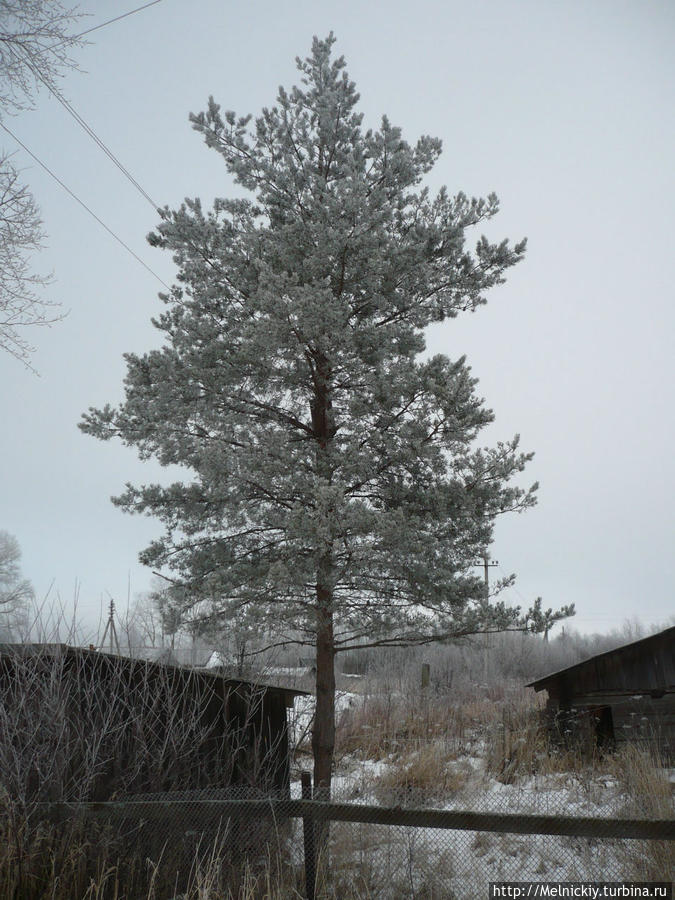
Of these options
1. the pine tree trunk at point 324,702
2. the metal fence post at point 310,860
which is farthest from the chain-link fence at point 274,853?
the pine tree trunk at point 324,702

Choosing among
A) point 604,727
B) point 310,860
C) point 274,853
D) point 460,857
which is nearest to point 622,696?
point 604,727

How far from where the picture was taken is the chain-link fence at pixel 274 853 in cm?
611

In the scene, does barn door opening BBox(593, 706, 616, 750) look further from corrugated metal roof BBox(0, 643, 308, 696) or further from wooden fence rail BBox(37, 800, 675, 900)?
wooden fence rail BBox(37, 800, 675, 900)

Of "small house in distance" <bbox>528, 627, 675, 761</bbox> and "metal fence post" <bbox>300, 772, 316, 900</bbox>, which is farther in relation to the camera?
"small house in distance" <bbox>528, 627, 675, 761</bbox>

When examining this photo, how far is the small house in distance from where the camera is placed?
13.9 meters

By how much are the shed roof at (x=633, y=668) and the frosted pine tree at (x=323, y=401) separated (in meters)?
6.31

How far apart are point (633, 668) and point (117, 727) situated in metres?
A: 11.2

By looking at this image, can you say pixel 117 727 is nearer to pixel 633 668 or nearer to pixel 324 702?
pixel 324 702

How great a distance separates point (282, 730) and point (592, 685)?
304 inches

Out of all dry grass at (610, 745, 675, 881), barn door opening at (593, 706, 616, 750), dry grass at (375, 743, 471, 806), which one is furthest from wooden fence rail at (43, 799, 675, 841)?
barn door opening at (593, 706, 616, 750)

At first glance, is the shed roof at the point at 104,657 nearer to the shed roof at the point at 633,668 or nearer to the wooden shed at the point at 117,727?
the wooden shed at the point at 117,727

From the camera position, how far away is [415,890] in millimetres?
7039

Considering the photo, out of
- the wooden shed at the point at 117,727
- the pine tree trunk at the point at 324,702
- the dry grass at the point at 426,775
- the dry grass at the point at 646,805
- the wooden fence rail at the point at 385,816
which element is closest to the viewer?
the wooden fence rail at the point at 385,816

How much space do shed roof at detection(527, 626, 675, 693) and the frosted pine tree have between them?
6309mm
